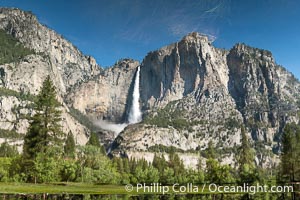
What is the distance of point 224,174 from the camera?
3206 inches

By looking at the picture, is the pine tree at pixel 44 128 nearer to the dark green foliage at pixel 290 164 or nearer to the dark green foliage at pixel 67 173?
the dark green foliage at pixel 67 173

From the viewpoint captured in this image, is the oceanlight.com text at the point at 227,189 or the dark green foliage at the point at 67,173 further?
the dark green foliage at the point at 67,173

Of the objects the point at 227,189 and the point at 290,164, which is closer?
the point at 227,189

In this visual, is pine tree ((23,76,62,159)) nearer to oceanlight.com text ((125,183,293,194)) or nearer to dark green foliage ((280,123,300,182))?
oceanlight.com text ((125,183,293,194))

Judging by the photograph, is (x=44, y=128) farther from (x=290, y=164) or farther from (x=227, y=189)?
(x=290, y=164)

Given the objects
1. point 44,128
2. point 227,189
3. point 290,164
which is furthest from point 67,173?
point 290,164

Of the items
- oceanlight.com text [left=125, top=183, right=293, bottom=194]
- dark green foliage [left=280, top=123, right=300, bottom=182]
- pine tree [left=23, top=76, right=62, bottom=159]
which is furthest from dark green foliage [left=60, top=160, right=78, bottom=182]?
dark green foliage [left=280, top=123, right=300, bottom=182]

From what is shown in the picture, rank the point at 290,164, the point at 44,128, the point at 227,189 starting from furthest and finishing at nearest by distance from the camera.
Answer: the point at 290,164 → the point at 227,189 → the point at 44,128

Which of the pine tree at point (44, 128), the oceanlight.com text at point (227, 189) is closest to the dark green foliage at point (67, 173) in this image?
the pine tree at point (44, 128)

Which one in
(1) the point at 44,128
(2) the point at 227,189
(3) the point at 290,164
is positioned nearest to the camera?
(1) the point at 44,128

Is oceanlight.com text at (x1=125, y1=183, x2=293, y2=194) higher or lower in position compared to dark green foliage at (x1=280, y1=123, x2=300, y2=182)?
lower

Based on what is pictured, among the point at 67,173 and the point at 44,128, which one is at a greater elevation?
the point at 44,128

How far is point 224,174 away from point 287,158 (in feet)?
48.9

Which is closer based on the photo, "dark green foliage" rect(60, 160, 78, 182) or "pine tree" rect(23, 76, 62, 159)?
"pine tree" rect(23, 76, 62, 159)
